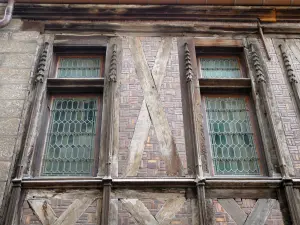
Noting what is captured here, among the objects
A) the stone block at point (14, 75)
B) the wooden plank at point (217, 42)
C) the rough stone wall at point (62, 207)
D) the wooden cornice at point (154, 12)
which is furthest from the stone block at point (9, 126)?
the wooden plank at point (217, 42)

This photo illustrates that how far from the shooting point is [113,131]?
5.15 m

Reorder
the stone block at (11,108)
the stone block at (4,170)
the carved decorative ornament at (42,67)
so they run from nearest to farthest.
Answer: the stone block at (4,170), the stone block at (11,108), the carved decorative ornament at (42,67)

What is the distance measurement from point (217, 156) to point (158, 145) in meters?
0.81

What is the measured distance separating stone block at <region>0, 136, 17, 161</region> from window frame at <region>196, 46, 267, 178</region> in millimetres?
2498

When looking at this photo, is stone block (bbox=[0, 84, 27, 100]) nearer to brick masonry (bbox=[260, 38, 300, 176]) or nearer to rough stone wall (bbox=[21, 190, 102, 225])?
rough stone wall (bbox=[21, 190, 102, 225])

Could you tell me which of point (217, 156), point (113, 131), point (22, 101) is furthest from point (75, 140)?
point (217, 156)

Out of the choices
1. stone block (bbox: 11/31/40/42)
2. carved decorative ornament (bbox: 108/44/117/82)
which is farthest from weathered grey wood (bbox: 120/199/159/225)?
stone block (bbox: 11/31/40/42)

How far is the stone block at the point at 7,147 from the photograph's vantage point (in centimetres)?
491

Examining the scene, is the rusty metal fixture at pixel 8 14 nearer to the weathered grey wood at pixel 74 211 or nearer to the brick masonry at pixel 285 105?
the weathered grey wood at pixel 74 211

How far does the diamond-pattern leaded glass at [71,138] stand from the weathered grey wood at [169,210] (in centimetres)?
110

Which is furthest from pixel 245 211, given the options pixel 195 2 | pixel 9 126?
pixel 195 2

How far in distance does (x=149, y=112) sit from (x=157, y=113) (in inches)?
4.4

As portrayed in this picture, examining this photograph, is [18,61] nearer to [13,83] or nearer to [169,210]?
[13,83]

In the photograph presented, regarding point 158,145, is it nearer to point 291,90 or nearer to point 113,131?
point 113,131
